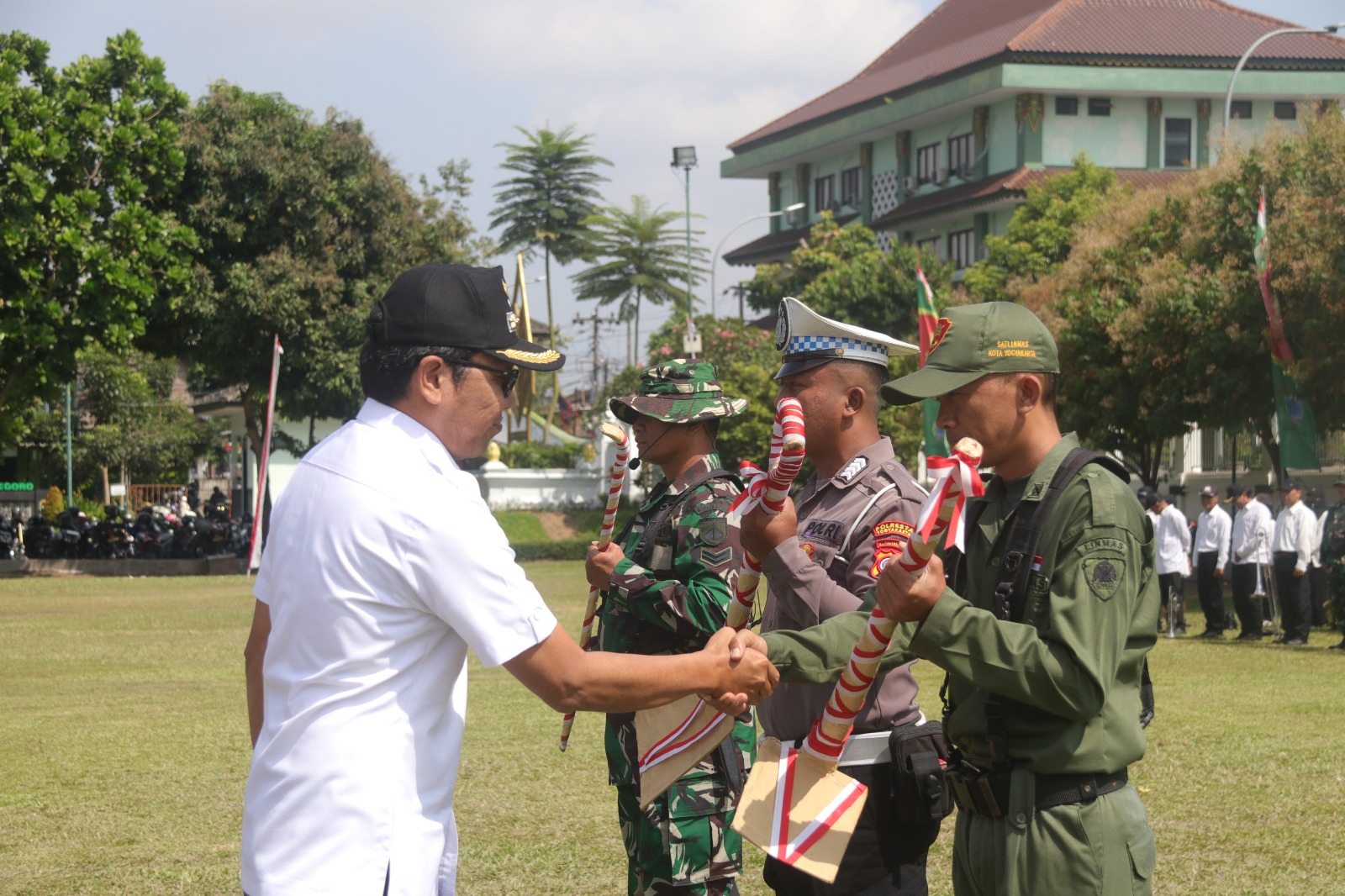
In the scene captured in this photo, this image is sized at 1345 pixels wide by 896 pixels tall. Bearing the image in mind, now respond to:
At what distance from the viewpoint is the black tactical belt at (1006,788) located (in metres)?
3.02

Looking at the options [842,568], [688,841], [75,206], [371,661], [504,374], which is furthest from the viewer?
[75,206]

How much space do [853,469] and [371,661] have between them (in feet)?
6.11

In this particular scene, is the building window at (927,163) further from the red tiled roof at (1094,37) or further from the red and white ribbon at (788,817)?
the red and white ribbon at (788,817)

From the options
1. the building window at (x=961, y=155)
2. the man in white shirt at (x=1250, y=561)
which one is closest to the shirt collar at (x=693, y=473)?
the man in white shirt at (x=1250, y=561)

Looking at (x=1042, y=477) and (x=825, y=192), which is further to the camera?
(x=825, y=192)

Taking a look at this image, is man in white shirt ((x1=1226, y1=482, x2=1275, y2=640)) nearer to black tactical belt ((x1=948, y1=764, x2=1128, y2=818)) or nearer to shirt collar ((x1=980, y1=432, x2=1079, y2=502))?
shirt collar ((x1=980, y1=432, x2=1079, y2=502))

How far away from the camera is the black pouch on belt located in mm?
3744

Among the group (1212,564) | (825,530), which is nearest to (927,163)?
(1212,564)

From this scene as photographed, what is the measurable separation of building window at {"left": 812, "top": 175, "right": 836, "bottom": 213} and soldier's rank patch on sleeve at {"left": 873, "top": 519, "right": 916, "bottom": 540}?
5744cm

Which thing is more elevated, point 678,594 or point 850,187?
point 850,187

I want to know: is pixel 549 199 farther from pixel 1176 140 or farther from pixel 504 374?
pixel 504 374

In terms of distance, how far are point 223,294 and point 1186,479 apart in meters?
24.6

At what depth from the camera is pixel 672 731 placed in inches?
153

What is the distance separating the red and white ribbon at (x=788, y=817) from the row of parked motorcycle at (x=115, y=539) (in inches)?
1234
